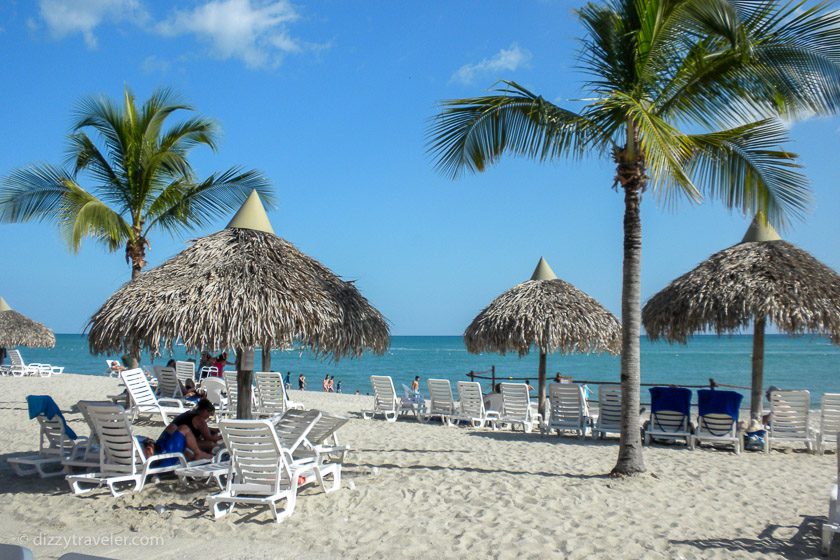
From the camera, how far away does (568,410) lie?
11000mm

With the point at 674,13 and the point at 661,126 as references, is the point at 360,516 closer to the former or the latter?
the point at 661,126

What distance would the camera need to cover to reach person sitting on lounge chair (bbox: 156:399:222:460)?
685 centimetres

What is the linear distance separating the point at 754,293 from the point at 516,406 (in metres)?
4.30

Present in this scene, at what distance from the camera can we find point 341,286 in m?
7.82

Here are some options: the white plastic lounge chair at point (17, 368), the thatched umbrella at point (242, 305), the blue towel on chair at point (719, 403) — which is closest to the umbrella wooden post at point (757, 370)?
the blue towel on chair at point (719, 403)

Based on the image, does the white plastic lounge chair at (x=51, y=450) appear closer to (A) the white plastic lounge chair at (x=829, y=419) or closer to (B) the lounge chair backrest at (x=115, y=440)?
(B) the lounge chair backrest at (x=115, y=440)

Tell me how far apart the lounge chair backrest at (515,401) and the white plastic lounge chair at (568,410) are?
2.20 feet

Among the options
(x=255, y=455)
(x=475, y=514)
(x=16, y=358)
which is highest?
(x=255, y=455)

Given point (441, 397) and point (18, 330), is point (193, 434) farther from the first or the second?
point (18, 330)

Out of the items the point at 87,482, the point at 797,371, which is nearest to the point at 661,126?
the point at 87,482

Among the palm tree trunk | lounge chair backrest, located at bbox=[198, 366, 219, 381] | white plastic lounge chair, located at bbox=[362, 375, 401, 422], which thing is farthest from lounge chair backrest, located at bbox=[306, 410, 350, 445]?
lounge chair backrest, located at bbox=[198, 366, 219, 381]

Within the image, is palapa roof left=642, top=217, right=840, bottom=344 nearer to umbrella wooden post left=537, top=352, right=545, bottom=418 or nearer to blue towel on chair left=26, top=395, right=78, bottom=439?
umbrella wooden post left=537, top=352, right=545, bottom=418

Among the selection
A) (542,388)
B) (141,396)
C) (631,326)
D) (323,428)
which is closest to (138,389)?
(141,396)

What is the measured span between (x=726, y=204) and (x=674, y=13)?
7.28 feet
